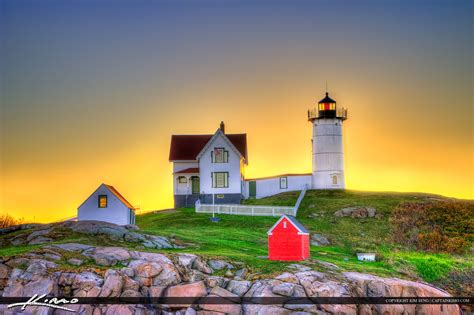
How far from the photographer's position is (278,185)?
216ft

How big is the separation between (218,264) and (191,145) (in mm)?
32928

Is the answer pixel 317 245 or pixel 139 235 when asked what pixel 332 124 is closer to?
pixel 317 245

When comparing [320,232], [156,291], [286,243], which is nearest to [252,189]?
[320,232]

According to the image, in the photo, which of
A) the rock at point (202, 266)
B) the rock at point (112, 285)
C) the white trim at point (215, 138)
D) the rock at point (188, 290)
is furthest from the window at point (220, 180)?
the rock at point (112, 285)

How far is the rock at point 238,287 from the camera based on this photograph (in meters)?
31.6

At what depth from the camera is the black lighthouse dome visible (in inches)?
2581

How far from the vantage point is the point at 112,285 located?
30.2m

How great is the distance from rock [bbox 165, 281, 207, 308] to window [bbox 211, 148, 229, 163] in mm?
29935

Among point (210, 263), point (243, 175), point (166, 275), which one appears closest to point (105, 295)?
point (166, 275)

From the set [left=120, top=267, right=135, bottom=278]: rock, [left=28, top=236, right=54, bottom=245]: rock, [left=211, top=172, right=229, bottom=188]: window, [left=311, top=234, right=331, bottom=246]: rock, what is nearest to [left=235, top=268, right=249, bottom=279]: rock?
[left=120, top=267, right=135, bottom=278]: rock

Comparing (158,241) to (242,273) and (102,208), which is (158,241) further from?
(102,208)

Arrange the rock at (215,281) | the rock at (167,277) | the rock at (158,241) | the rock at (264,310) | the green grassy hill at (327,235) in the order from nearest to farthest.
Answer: the rock at (264,310) < the rock at (167,277) < the rock at (215,281) < the rock at (158,241) < the green grassy hill at (327,235)

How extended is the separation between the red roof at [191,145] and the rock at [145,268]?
3254 centimetres

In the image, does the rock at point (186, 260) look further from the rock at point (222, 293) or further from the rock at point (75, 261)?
the rock at point (75, 261)
